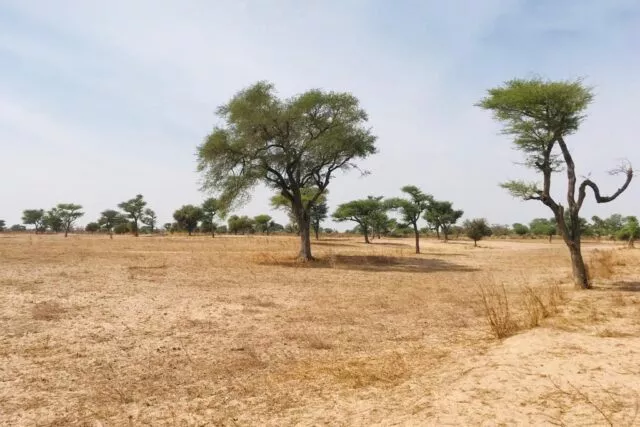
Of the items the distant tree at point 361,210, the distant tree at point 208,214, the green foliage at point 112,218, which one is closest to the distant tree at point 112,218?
the green foliage at point 112,218

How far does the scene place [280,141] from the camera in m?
25.7

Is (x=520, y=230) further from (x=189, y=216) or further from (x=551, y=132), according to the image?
(x=551, y=132)

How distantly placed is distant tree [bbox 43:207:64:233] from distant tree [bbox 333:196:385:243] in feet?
198

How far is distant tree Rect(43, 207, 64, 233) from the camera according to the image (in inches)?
3361

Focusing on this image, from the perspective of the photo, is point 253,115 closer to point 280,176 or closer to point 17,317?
point 280,176

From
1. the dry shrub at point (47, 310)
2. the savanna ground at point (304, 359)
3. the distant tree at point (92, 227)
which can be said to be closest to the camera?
the savanna ground at point (304, 359)

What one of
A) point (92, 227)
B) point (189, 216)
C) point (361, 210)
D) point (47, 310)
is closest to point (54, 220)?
point (92, 227)

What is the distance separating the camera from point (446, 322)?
9.54m

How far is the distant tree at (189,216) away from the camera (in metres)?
85.9

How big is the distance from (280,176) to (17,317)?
60.3 ft

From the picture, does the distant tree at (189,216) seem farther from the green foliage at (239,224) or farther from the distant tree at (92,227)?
the distant tree at (92,227)

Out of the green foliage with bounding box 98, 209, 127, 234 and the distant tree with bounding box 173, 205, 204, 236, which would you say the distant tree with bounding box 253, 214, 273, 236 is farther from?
the green foliage with bounding box 98, 209, 127, 234

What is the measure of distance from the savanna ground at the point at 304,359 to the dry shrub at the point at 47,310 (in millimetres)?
37

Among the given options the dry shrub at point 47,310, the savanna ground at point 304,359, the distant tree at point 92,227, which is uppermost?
the distant tree at point 92,227
